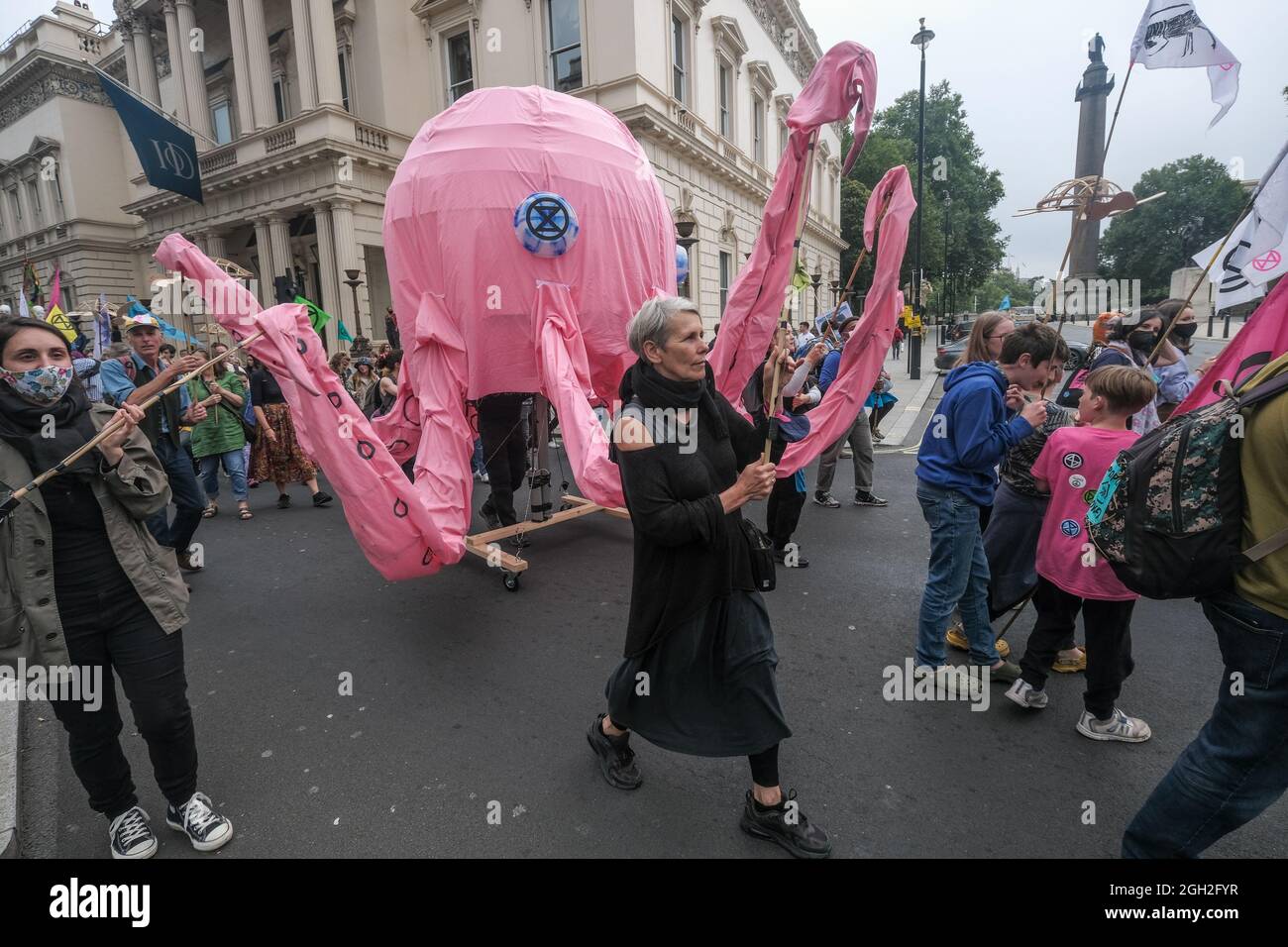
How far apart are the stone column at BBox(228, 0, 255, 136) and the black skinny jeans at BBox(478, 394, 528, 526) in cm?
1956

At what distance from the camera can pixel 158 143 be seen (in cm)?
845

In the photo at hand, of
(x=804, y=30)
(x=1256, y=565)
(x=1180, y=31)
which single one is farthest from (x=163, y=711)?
(x=804, y=30)

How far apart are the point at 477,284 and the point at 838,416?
2.48 meters

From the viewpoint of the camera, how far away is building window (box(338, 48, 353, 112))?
19.1 metres

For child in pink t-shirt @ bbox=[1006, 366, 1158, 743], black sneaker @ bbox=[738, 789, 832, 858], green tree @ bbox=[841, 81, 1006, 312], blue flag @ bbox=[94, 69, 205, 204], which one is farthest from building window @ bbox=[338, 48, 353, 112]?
green tree @ bbox=[841, 81, 1006, 312]

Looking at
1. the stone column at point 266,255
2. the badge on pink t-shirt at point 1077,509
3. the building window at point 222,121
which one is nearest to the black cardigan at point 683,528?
the badge on pink t-shirt at point 1077,509

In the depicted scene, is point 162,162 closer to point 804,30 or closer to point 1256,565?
point 1256,565

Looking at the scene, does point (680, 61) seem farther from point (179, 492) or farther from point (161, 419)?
point (179, 492)

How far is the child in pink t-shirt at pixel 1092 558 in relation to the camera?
2844mm

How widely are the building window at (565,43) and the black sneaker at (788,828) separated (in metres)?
17.4

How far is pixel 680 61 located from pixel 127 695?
1969 centimetres

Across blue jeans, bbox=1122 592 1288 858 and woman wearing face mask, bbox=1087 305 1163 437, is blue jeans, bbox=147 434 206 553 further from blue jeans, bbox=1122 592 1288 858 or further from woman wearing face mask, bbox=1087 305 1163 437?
woman wearing face mask, bbox=1087 305 1163 437

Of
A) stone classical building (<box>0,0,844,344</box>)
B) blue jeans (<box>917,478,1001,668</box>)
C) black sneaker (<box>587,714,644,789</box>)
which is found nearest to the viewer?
black sneaker (<box>587,714,644,789</box>)
